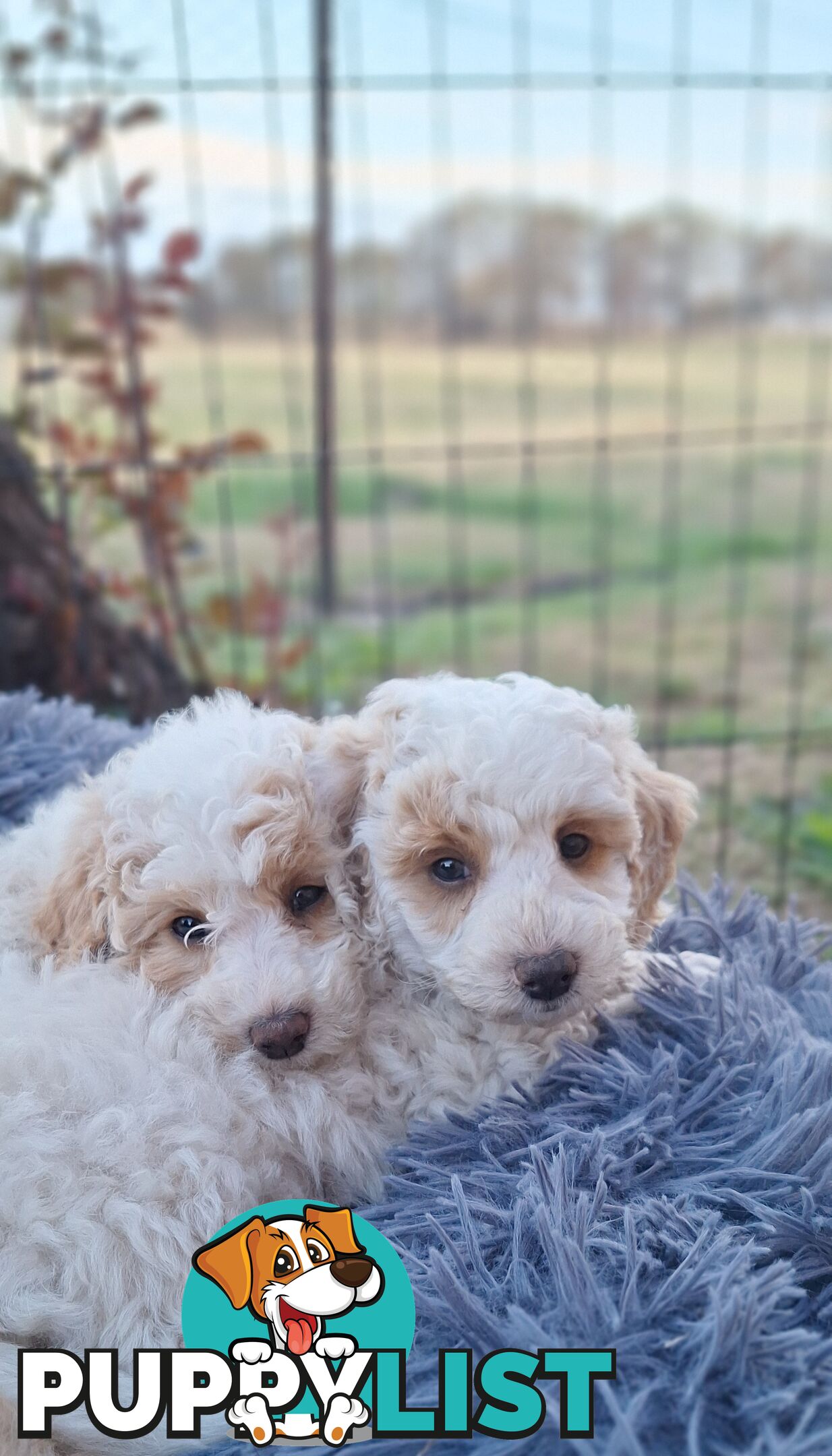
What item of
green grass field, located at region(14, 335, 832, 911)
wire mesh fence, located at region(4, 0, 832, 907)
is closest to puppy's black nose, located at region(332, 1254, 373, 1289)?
wire mesh fence, located at region(4, 0, 832, 907)

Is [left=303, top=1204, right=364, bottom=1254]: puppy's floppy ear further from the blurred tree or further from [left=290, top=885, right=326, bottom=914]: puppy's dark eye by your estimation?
the blurred tree

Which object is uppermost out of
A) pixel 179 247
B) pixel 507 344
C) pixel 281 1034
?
pixel 179 247

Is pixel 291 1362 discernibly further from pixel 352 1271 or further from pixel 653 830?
pixel 653 830

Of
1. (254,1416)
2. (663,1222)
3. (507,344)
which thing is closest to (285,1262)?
(254,1416)

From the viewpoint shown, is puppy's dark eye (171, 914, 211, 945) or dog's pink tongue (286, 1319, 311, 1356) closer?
dog's pink tongue (286, 1319, 311, 1356)

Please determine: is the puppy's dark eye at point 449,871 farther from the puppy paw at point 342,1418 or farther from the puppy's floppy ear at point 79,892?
the puppy paw at point 342,1418

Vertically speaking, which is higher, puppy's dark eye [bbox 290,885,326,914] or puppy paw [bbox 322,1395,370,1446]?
puppy's dark eye [bbox 290,885,326,914]
